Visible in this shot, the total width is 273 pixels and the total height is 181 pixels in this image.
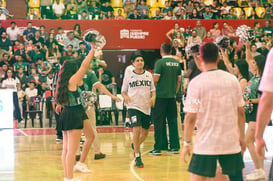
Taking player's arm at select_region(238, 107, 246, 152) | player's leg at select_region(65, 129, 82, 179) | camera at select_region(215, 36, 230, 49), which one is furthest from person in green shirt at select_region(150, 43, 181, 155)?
player's arm at select_region(238, 107, 246, 152)

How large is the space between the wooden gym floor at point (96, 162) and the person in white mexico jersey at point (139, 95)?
0.56 m

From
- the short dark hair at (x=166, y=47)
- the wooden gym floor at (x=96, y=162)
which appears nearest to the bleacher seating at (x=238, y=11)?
the wooden gym floor at (x=96, y=162)

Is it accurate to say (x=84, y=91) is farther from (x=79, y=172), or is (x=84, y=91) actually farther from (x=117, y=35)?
(x=117, y=35)

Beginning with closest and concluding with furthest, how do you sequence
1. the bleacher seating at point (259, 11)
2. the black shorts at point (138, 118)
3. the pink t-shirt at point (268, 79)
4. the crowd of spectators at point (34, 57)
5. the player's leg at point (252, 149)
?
1. the pink t-shirt at point (268, 79)
2. the player's leg at point (252, 149)
3. the black shorts at point (138, 118)
4. the crowd of spectators at point (34, 57)
5. the bleacher seating at point (259, 11)

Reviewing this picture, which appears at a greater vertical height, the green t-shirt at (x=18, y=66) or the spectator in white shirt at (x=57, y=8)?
the spectator in white shirt at (x=57, y=8)

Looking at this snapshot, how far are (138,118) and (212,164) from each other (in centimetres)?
449

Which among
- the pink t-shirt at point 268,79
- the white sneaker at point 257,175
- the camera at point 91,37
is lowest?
the white sneaker at point 257,175

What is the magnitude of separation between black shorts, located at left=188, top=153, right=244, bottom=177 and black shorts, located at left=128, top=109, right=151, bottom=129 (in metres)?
4.32

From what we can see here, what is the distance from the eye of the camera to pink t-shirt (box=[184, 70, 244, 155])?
5.00m

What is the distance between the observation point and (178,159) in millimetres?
10281

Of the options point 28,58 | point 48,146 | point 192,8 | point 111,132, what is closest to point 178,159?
point 48,146

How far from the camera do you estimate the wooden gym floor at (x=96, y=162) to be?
8672mm

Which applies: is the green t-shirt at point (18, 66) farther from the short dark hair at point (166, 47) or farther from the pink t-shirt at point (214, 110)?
the pink t-shirt at point (214, 110)

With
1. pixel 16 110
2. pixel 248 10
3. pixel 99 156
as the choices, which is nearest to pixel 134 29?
pixel 248 10
